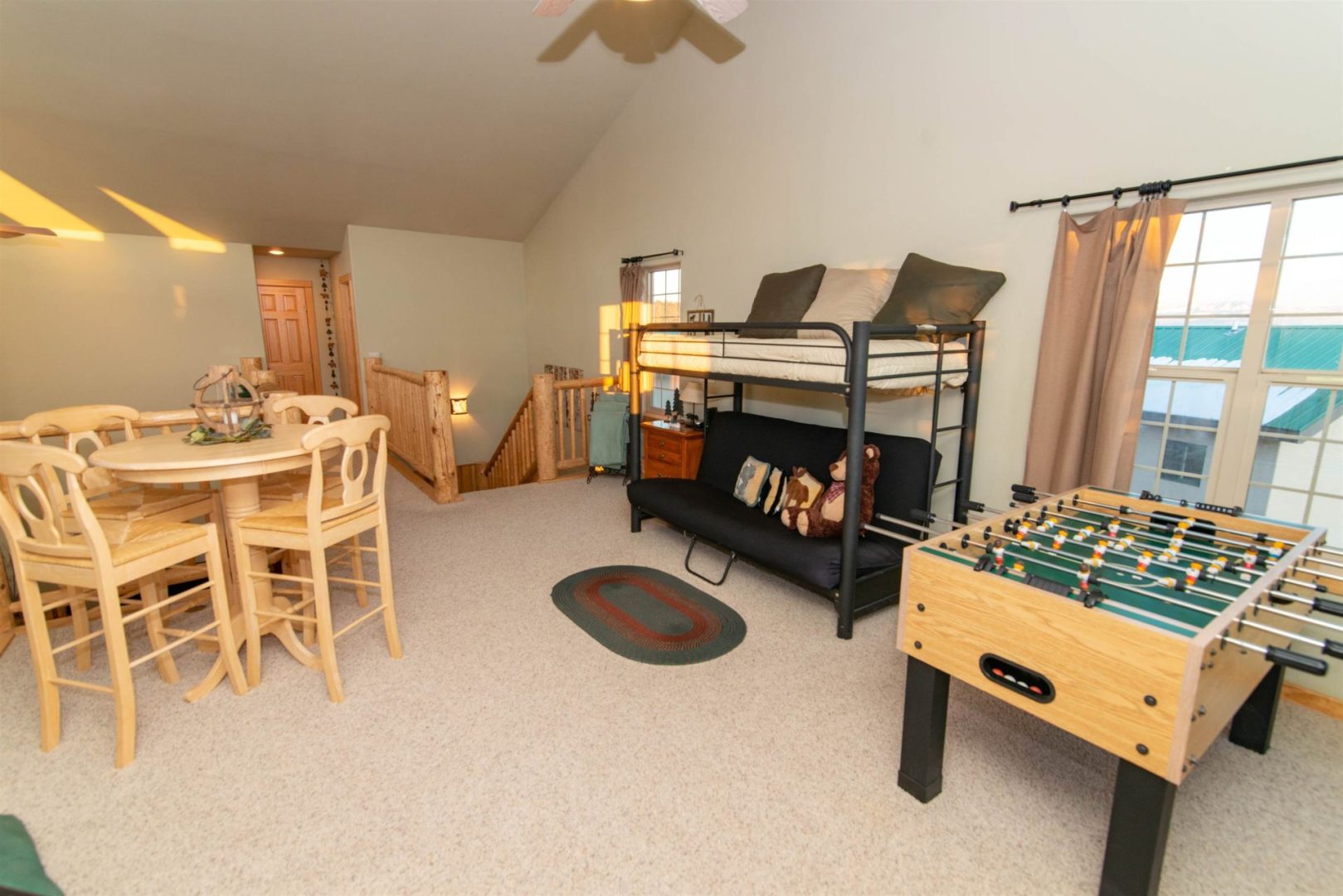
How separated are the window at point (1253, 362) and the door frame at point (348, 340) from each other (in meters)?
6.88

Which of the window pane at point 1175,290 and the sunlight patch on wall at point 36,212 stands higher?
the sunlight patch on wall at point 36,212

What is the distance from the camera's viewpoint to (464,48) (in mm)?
4473

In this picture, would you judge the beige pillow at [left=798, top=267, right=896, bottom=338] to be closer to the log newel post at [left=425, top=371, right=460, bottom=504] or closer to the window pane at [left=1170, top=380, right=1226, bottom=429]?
the window pane at [left=1170, top=380, right=1226, bottom=429]

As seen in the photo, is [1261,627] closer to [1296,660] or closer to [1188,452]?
[1296,660]

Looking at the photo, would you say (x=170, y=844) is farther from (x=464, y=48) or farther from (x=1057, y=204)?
(x=464, y=48)

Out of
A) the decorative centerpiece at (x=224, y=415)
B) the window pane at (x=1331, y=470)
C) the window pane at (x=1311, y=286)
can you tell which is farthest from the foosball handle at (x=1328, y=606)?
the decorative centerpiece at (x=224, y=415)

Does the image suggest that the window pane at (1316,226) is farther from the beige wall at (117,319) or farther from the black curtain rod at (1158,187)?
the beige wall at (117,319)

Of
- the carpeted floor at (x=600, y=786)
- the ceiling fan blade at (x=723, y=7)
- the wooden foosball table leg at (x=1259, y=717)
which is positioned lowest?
the carpeted floor at (x=600, y=786)

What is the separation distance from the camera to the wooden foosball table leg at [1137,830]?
128 centimetres

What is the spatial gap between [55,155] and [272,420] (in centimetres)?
388

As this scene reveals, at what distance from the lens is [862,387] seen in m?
2.49

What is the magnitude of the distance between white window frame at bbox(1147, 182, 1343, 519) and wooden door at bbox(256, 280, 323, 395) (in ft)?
30.6

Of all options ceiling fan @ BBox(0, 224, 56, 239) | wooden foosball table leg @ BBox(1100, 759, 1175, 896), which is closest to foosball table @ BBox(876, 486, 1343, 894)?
wooden foosball table leg @ BBox(1100, 759, 1175, 896)

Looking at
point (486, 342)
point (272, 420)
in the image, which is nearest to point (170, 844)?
point (272, 420)
